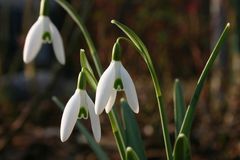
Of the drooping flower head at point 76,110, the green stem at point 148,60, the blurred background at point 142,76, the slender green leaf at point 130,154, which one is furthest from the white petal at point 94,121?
the blurred background at point 142,76

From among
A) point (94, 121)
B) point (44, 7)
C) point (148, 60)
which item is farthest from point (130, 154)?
point (44, 7)

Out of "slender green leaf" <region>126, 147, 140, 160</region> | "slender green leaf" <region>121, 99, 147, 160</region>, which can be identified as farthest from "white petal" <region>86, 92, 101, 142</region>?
"slender green leaf" <region>121, 99, 147, 160</region>

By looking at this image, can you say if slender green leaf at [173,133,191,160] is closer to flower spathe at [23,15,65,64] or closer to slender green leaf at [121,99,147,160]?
slender green leaf at [121,99,147,160]

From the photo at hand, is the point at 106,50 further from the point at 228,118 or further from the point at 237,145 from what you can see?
the point at 237,145

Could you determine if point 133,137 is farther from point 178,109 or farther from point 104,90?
point 104,90

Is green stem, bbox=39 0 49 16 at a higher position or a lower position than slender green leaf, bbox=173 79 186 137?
higher

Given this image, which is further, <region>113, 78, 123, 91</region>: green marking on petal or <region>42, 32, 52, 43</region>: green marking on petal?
<region>42, 32, 52, 43</region>: green marking on petal
